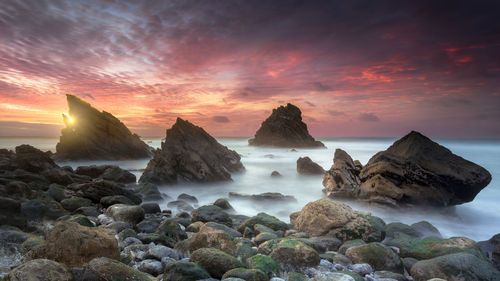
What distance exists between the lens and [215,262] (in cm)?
482

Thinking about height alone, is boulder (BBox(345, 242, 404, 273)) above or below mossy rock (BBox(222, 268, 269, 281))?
below

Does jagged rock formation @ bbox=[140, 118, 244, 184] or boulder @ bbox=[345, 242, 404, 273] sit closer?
boulder @ bbox=[345, 242, 404, 273]

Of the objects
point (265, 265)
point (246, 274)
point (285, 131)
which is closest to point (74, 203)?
point (265, 265)

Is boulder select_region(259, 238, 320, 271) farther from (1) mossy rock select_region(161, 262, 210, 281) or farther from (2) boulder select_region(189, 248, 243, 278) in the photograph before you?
(1) mossy rock select_region(161, 262, 210, 281)

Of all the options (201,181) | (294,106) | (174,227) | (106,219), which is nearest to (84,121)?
(201,181)

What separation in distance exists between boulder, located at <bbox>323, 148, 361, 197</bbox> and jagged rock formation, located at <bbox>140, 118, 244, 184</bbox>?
8542mm

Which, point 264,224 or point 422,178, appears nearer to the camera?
point 264,224

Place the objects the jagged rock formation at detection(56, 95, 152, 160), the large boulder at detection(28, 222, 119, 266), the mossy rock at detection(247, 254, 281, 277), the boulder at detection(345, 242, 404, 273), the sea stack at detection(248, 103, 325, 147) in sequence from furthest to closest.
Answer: the sea stack at detection(248, 103, 325, 147) < the jagged rock formation at detection(56, 95, 152, 160) < the boulder at detection(345, 242, 404, 273) < the mossy rock at detection(247, 254, 281, 277) < the large boulder at detection(28, 222, 119, 266)

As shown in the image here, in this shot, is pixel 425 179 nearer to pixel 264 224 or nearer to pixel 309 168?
pixel 264 224

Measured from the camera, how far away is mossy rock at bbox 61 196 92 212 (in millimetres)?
10006

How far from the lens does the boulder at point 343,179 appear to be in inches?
553

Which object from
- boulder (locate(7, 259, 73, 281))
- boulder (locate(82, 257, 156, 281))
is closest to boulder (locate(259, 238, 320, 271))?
boulder (locate(82, 257, 156, 281))

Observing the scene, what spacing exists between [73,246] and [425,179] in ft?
44.1

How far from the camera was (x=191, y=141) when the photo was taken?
2064cm
